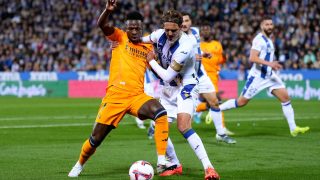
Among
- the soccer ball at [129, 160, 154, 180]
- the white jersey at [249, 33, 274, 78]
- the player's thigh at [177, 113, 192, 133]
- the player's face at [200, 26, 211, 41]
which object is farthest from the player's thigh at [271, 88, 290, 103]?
the soccer ball at [129, 160, 154, 180]

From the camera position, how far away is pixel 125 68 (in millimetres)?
10305

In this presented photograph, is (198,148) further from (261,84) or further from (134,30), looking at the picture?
(261,84)

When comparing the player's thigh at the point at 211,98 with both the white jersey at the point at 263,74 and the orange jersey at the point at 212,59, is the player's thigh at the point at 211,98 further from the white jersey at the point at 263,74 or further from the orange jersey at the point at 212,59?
the orange jersey at the point at 212,59

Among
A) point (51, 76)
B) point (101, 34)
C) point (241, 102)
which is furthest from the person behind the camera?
point (101, 34)

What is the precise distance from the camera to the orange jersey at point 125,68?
33.5 feet

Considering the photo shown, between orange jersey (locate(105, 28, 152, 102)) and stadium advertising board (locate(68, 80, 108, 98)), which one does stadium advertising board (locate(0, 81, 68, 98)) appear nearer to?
stadium advertising board (locate(68, 80, 108, 98))

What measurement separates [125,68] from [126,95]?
405mm

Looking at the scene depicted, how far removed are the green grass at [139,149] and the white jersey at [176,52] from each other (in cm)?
136

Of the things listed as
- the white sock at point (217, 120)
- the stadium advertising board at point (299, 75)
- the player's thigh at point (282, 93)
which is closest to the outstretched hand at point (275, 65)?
the player's thigh at point (282, 93)

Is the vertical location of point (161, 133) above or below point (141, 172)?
above

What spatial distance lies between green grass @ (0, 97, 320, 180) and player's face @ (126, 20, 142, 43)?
1.90 meters

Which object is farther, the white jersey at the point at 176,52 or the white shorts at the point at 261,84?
the white shorts at the point at 261,84

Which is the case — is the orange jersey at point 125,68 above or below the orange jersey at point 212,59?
above

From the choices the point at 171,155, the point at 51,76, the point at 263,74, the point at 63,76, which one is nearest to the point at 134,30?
the point at 171,155
